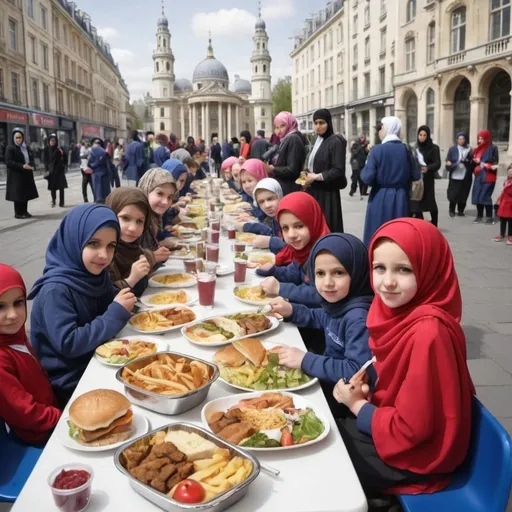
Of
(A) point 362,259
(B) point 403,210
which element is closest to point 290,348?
(A) point 362,259

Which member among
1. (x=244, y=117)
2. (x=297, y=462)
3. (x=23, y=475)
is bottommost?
(x=23, y=475)

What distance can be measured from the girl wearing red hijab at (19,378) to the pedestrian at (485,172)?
9813mm

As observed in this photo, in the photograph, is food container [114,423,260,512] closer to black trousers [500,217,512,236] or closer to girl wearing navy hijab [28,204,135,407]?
girl wearing navy hijab [28,204,135,407]

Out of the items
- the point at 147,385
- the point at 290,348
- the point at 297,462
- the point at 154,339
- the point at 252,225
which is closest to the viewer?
the point at 297,462

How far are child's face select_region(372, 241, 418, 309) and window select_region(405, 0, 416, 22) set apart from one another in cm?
2935

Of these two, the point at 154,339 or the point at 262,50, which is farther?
the point at 262,50

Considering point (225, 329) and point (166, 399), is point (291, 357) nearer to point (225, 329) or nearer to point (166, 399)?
point (225, 329)

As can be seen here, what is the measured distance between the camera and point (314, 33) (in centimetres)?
4822

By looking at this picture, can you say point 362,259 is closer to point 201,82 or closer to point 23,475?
point 23,475

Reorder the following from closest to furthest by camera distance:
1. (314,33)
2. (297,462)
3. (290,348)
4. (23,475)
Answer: (297,462), (23,475), (290,348), (314,33)

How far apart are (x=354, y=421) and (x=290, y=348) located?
0.44 m

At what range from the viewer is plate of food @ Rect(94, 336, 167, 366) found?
202 centimetres

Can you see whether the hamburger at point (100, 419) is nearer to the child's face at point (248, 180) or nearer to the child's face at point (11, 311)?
the child's face at point (11, 311)

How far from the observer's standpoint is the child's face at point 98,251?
2.31 metres
